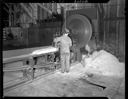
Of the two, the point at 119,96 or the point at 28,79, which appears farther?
the point at 28,79

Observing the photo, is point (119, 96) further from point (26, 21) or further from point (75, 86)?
point (26, 21)

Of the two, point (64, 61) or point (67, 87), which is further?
point (64, 61)

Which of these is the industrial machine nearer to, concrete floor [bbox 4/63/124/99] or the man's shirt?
the man's shirt

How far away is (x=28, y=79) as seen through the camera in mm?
4125

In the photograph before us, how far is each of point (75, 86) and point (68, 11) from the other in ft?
17.1

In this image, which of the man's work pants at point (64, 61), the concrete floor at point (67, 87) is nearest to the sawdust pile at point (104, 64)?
the concrete floor at point (67, 87)

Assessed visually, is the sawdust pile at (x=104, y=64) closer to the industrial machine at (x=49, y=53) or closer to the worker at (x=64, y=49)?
the industrial machine at (x=49, y=53)

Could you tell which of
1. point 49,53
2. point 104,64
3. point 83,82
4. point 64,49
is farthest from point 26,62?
point 104,64

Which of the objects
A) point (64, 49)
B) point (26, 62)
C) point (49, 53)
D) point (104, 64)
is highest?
point (64, 49)

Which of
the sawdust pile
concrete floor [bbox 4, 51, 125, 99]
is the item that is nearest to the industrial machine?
concrete floor [bbox 4, 51, 125, 99]

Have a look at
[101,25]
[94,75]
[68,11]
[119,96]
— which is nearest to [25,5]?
[68,11]

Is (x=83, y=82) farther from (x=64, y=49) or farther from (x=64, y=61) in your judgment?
(x=64, y=49)

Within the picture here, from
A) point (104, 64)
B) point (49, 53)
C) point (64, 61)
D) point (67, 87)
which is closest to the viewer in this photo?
point (67, 87)

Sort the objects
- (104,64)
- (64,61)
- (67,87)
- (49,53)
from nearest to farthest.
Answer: (67,87) → (49,53) → (64,61) → (104,64)
